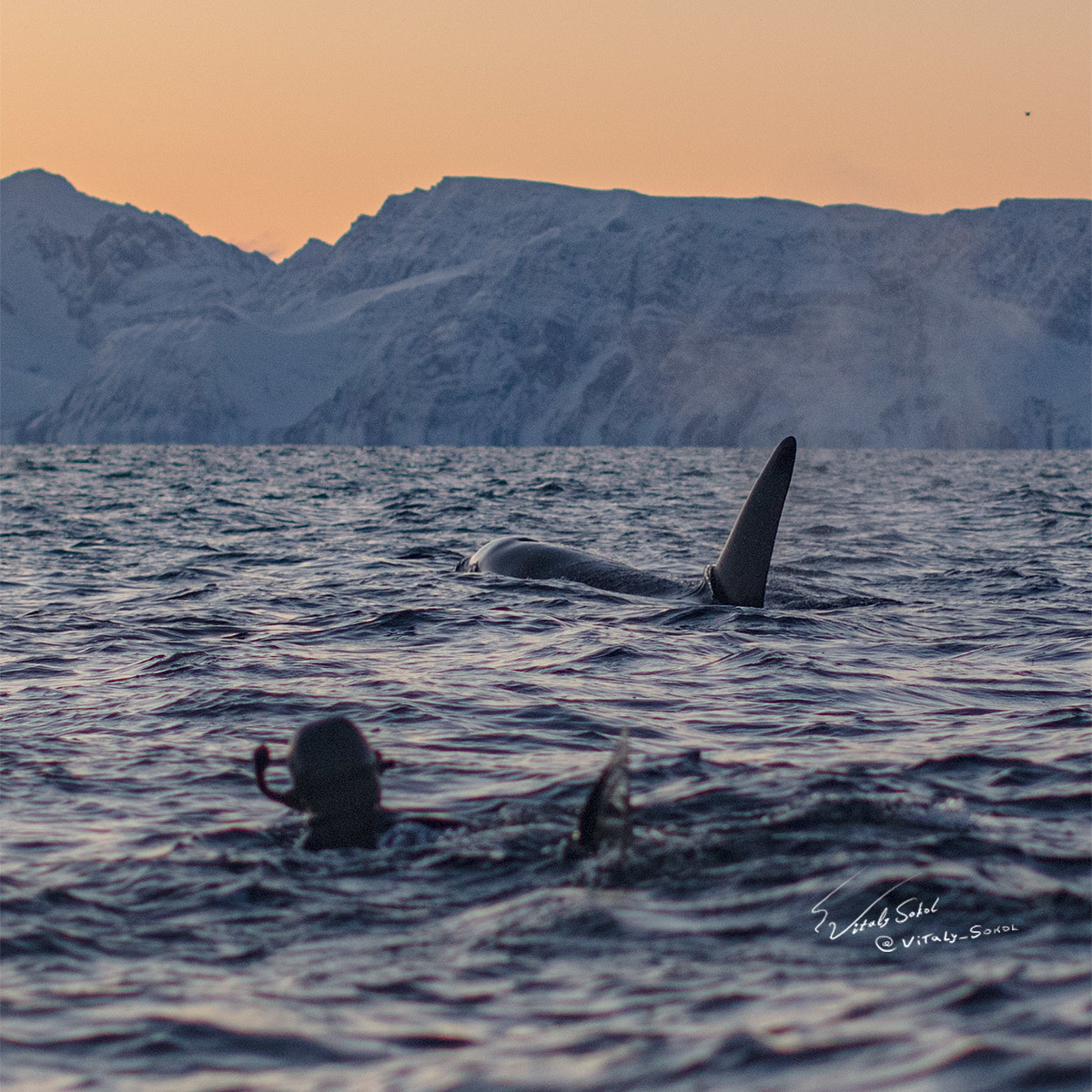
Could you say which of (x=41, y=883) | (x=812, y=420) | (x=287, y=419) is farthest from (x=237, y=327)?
(x=41, y=883)

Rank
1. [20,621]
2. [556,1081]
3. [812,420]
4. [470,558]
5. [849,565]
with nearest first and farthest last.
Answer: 1. [556,1081]
2. [20,621]
3. [470,558]
4. [849,565]
5. [812,420]

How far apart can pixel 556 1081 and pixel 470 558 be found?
1488cm

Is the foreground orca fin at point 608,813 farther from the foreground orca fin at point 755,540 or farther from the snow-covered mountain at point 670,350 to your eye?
the snow-covered mountain at point 670,350

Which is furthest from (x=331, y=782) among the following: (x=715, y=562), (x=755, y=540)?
(x=715, y=562)

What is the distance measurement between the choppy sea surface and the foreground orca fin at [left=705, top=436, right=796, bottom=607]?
1.46 ft

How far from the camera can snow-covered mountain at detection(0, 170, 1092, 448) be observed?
542ft

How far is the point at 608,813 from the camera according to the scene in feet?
18.4

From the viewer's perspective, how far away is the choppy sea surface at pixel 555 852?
13.0 feet

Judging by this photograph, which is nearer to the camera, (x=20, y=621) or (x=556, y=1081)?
(x=556, y=1081)

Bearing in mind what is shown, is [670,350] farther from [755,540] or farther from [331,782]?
[331,782]

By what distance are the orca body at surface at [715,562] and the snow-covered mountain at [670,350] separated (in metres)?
149

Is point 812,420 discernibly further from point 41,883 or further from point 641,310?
point 41,883

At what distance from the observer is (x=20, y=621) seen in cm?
1366

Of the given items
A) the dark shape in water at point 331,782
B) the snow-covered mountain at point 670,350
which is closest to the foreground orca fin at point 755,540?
the dark shape in water at point 331,782
